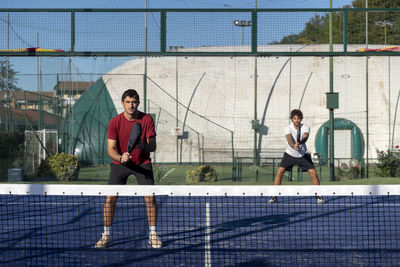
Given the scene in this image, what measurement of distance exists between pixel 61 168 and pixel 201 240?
8941 millimetres

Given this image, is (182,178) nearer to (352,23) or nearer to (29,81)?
(29,81)

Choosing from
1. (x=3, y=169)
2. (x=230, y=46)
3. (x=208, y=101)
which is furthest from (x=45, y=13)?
(x=208, y=101)

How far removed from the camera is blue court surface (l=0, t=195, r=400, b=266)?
450 centimetres

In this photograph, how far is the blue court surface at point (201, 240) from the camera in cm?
450

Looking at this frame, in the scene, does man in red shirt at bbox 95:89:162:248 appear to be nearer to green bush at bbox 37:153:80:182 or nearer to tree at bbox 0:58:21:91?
green bush at bbox 37:153:80:182

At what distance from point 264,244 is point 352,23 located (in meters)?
14.4

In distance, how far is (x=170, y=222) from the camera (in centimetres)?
679

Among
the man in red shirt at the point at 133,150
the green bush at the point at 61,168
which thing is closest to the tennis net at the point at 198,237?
the man in red shirt at the point at 133,150

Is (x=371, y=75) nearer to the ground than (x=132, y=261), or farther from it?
farther from it

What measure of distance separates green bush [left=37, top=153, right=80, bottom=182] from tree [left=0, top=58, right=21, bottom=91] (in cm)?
357

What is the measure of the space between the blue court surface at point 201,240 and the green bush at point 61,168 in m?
5.86

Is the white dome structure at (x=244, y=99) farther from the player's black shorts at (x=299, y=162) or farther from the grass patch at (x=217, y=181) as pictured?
the player's black shorts at (x=299, y=162)

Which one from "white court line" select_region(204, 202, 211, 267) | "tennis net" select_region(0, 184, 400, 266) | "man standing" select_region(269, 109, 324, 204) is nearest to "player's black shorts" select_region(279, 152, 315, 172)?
"man standing" select_region(269, 109, 324, 204)

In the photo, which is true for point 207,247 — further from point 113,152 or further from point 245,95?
point 245,95
